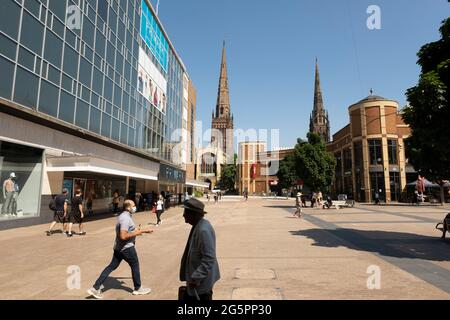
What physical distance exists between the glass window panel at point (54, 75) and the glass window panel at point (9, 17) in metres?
2.39

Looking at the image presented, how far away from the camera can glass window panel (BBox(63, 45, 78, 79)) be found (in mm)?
16078

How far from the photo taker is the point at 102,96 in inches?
792

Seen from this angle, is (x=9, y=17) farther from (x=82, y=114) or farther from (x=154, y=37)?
(x=154, y=37)

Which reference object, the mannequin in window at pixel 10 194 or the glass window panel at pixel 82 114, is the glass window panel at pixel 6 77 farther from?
the glass window panel at pixel 82 114

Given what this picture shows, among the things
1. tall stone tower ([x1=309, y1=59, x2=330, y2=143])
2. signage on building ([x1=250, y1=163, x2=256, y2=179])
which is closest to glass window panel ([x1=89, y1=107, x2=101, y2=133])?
signage on building ([x1=250, y1=163, x2=256, y2=179])

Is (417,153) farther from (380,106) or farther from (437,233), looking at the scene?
(380,106)

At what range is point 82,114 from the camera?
58.0 ft

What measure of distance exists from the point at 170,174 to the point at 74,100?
51.3 feet

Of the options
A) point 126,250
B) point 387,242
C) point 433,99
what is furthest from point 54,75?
point 387,242

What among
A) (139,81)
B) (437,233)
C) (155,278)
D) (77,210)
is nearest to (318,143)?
(139,81)

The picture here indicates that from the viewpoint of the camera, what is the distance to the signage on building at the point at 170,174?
1127 inches

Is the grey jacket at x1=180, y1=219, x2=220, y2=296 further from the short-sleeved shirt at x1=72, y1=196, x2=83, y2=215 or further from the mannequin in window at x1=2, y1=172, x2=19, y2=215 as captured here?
the mannequin in window at x1=2, y1=172, x2=19, y2=215

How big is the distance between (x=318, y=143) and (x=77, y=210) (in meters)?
28.6

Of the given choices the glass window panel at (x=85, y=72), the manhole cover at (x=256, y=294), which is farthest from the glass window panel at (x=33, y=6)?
the manhole cover at (x=256, y=294)
